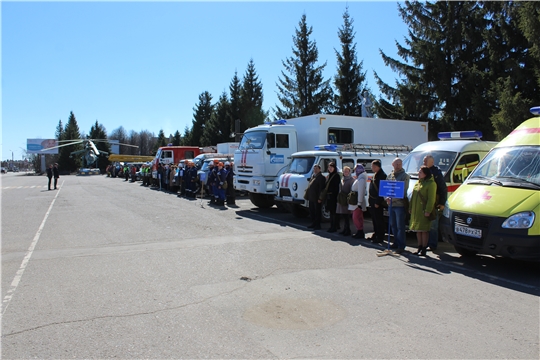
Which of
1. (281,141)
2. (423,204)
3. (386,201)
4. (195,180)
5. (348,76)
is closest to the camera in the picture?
(423,204)

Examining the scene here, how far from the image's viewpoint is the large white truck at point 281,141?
14375 mm

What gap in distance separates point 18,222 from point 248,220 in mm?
7323

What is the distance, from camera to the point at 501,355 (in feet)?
12.3

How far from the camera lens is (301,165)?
1248cm

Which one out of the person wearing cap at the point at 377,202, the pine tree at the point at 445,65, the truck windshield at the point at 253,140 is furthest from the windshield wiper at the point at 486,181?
the pine tree at the point at 445,65

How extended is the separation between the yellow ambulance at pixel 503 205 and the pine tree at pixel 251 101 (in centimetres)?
4157

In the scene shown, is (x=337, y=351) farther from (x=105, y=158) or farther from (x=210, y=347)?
(x=105, y=158)

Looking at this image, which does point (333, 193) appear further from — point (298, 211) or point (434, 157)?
point (298, 211)

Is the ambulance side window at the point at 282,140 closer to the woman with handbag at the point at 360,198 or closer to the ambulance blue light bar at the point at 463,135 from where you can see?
the woman with handbag at the point at 360,198

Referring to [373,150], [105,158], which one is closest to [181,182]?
[373,150]

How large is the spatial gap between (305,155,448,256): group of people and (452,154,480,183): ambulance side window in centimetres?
102

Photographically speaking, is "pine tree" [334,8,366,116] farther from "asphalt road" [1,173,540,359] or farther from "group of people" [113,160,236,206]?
"asphalt road" [1,173,540,359]

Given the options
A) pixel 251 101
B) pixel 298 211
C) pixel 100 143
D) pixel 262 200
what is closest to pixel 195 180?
pixel 262 200

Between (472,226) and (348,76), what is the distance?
29.9 metres
